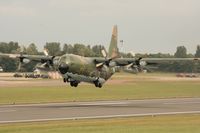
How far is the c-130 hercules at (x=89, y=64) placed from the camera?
57.1 m

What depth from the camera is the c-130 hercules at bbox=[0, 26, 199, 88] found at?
57062mm

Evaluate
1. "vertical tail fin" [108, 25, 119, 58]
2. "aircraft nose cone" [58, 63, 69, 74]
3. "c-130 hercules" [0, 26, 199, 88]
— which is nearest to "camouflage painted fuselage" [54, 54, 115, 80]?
"c-130 hercules" [0, 26, 199, 88]

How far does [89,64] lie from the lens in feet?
199

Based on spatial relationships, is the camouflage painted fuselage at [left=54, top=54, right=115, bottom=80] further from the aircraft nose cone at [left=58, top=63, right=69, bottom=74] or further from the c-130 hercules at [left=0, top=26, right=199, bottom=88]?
the aircraft nose cone at [left=58, top=63, right=69, bottom=74]

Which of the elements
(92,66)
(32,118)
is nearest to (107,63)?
(92,66)

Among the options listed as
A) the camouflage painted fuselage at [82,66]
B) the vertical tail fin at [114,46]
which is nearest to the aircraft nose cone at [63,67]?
the camouflage painted fuselage at [82,66]

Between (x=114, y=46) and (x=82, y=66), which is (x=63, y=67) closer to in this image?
(x=82, y=66)

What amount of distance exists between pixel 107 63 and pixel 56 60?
23.7 feet

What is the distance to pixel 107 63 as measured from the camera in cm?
6384

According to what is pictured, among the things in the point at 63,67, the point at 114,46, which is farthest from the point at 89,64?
the point at 114,46

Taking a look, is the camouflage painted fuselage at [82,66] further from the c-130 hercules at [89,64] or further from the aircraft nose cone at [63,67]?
the aircraft nose cone at [63,67]

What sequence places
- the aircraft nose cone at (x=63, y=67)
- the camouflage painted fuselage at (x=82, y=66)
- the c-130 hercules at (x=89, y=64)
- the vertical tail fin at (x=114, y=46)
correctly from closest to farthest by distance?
the aircraft nose cone at (x=63, y=67) → the camouflage painted fuselage at (x=82, y=66) → the c-130 hercules at (x=89, y=64) → the vertical tail fin at (x=114, y=46)

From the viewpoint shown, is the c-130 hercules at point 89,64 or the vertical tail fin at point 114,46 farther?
the vertical tail fin at point 114,46

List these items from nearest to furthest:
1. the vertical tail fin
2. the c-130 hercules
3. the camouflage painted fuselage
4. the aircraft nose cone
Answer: the aircraft nose cone
the camouflage painted fuselage
the c-130 hercules
the vertical tail fin
